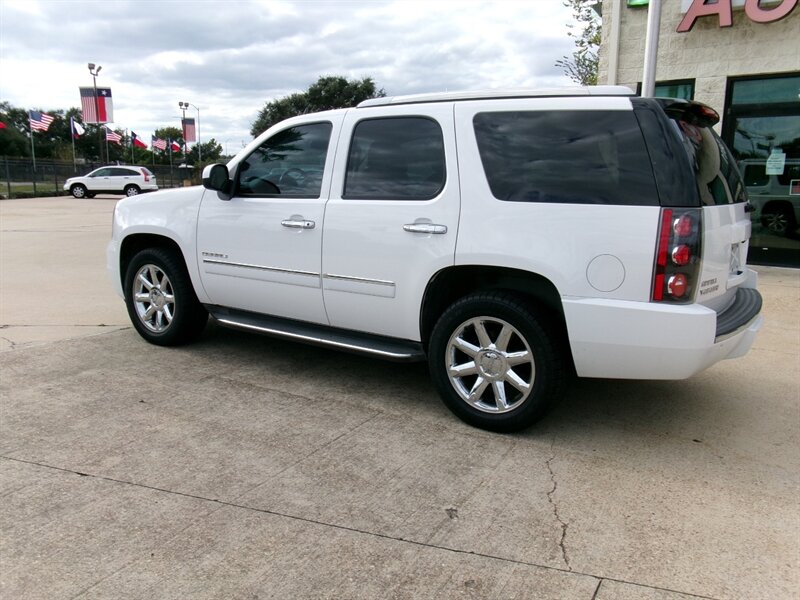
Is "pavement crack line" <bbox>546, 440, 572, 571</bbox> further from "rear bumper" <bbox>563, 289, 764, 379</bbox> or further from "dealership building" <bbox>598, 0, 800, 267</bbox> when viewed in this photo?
"dealership building" <bbox>598, 0, 800, 267</bbox>

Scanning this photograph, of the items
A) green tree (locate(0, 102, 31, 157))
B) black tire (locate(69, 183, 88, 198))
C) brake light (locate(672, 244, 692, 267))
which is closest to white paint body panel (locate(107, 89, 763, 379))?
brake light (locate(672, 244, 692, 267))

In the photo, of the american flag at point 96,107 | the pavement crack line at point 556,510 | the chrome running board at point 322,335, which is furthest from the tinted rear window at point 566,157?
the american flag at point 96,107

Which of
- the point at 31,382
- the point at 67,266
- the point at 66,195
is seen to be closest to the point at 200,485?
the point at 31,382

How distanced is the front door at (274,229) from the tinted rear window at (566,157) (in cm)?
124

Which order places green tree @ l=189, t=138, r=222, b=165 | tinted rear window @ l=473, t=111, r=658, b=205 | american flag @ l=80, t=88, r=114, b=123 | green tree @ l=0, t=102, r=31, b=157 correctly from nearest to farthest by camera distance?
1. tinted rear window @ l=473, t=111, r=658, b=205
2. american flag @ l=80, t=88, r=114, b=123
3. green tree @ l=0, t=102, r=31, b=157
4. green tree @ l=189, t=138, r=222, b=165

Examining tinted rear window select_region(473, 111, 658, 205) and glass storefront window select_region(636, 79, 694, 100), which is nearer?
tinted rear window select_region(473, 111, 658, 205)

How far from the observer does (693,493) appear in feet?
10.6

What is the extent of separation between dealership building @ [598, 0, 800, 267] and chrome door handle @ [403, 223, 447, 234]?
24.6ft

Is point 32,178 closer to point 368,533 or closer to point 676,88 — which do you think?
point 676,88

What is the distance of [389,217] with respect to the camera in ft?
13.4

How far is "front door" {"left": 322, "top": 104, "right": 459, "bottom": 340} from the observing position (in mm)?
3947

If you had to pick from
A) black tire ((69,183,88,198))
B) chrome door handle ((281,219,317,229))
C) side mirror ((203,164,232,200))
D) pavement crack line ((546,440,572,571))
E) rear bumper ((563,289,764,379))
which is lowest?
pavement crack line ((546,440,572,571))

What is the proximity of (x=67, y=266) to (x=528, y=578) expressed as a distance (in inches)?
381

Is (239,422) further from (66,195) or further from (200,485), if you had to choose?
(66,195)
